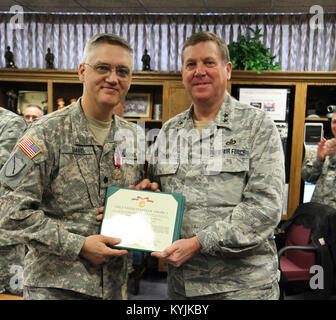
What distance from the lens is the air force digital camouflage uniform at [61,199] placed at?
1.12 metres

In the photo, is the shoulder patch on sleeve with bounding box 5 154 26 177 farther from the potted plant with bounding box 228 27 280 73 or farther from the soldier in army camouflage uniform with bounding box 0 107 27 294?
the potted plant with bounding box 228 27 280 73

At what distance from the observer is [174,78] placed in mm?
3463

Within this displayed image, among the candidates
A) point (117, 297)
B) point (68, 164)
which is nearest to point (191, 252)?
point (117, 297)

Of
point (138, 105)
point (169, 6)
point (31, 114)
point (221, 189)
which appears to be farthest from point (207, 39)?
point (169, 6)

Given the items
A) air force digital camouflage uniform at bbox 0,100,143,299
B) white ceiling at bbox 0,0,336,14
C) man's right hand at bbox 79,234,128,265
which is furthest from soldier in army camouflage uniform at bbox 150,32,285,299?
white ceiling at bbox 0,0,336,14

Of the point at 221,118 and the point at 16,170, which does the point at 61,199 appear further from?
the point at 221,118

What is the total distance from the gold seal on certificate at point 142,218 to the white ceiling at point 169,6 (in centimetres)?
321

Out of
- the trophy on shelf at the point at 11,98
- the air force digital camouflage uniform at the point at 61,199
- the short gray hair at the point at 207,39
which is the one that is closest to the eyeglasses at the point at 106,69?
the air force digital camouflage uniform at the point at 61,199

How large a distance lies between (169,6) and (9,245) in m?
3.29

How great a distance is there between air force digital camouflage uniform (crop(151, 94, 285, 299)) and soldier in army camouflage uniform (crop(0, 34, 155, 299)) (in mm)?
303

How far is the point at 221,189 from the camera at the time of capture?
4.08 feet

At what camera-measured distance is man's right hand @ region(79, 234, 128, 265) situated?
1.14 m

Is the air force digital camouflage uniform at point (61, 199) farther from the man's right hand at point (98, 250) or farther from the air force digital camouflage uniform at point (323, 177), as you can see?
the air force digital camouflage uniform at point (323, 177)

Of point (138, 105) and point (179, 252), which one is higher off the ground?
point (138, 105)
